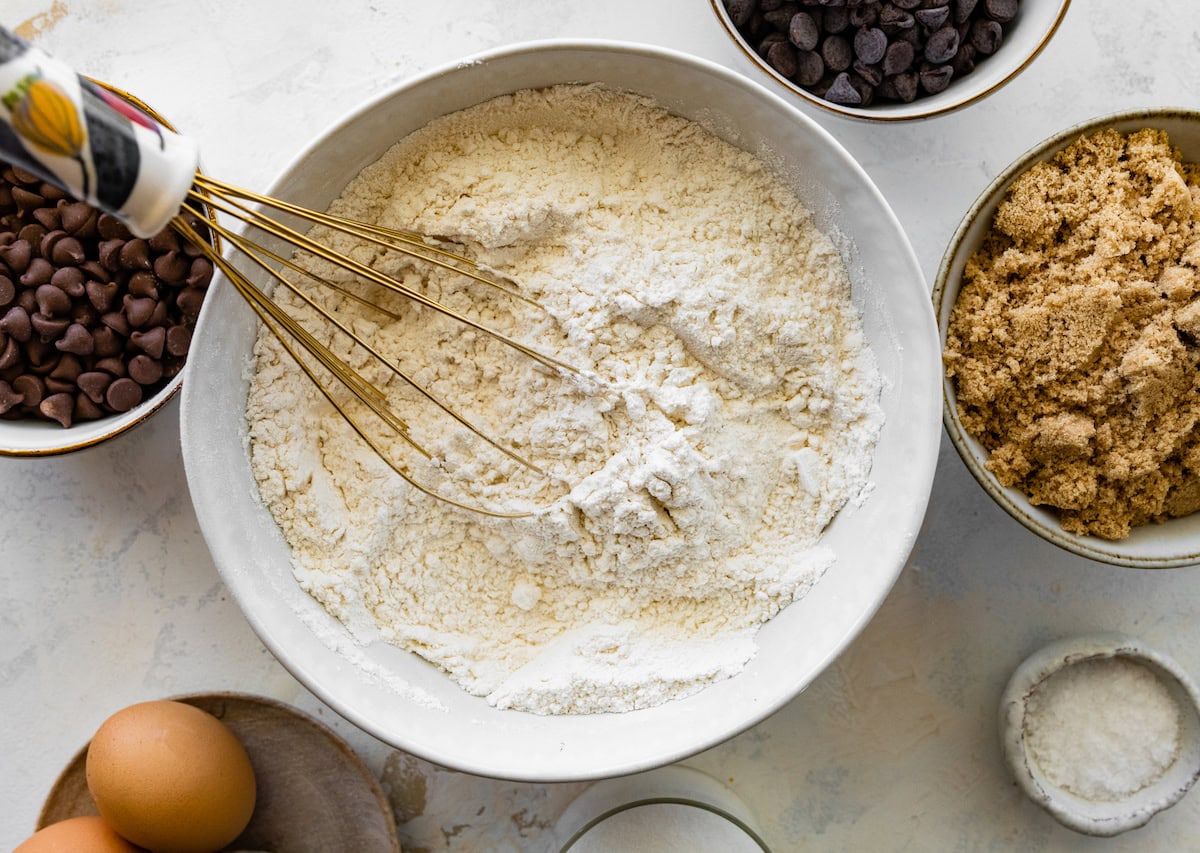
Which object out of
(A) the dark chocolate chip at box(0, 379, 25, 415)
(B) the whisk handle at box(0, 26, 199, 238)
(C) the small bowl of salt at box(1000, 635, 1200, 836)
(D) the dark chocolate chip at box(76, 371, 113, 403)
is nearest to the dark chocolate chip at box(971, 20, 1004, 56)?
(C) the small bowl of salt at box(1000, 635, 1200, 836)

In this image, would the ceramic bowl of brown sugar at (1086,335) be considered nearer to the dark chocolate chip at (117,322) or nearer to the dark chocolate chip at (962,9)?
the dark chocolate chip at (962,9)

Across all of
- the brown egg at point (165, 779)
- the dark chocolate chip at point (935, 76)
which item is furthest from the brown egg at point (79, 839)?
the dark chocolate chip at point (935, 76)

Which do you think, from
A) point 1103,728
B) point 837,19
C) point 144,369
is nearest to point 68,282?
point 144,369

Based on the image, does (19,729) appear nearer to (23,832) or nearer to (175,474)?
(23,832)

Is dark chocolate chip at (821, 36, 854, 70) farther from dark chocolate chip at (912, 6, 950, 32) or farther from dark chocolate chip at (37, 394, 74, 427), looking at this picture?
dark chocolate chip at (37, 394, 74, 427)

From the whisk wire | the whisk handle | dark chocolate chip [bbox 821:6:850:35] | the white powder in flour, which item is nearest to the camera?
the whisk handle

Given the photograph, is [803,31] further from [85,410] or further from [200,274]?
[85,410]

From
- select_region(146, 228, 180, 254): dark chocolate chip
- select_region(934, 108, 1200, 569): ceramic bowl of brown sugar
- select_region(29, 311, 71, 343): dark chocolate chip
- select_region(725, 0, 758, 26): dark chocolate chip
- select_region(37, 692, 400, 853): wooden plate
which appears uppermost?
select_region(725, 0, 758, 26): dark chocolate chip
